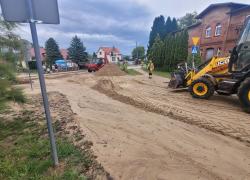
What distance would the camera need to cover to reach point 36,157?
9.98 ft

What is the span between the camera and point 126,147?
3.27 meters

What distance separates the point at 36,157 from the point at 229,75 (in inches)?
261

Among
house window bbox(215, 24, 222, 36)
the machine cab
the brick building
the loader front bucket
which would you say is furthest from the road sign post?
house window bbox(215, 24, 222, 36)

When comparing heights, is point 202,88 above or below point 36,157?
above

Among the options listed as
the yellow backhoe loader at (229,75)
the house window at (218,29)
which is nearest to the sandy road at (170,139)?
the yellow backhoe loader at (229,75)

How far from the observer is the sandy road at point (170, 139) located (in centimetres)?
260

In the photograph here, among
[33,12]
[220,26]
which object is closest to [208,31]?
[220,26]

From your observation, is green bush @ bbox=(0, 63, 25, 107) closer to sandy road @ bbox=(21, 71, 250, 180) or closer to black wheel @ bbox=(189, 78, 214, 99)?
sandy road @ bbox=(21, 71, 250, 180)

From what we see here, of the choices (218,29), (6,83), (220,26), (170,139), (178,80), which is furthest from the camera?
(218,29)

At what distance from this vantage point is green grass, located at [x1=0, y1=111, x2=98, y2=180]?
2580mm

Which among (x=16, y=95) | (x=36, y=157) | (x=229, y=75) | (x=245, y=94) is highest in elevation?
(x=229, y=75)

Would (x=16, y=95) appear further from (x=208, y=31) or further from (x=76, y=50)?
(x=76, y=50)

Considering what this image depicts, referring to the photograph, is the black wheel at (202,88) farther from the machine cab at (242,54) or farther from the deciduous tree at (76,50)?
the deciduous tree at (76,50)

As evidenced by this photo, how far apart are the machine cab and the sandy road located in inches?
51.8
